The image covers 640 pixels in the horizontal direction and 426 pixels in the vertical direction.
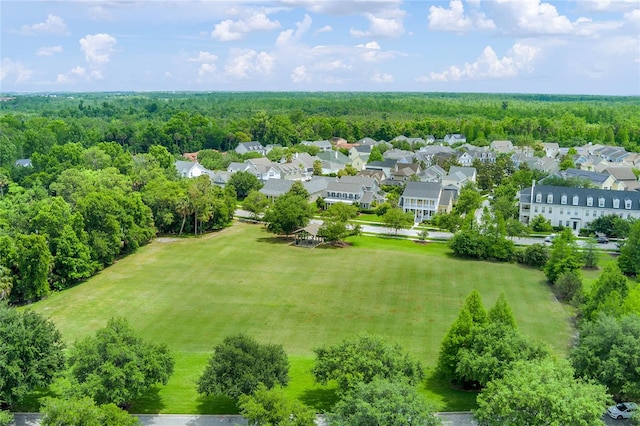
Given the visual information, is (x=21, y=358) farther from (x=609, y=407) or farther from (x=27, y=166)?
(x=27, y=166)

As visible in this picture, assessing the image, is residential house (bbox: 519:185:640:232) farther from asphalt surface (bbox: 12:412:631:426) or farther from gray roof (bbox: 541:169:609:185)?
asphalt surface (bbox: 12:412:631:426)

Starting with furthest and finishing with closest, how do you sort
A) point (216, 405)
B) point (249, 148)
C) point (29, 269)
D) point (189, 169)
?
point (249, 148)
point (189, 169)
point (29, 269)
point (216, 405)

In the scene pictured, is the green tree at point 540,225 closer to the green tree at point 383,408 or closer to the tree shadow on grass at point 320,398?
the tree shadow on grass at point 320,398

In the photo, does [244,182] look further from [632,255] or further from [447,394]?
[447,394]

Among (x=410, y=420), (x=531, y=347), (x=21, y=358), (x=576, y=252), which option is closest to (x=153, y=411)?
(x=21, y=358)

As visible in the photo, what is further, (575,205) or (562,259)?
(575,205)

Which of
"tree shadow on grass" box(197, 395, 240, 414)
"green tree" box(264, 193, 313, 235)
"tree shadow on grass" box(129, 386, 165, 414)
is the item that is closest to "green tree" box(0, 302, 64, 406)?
"tree shadow on grass" box(129, 386, 165, 414)

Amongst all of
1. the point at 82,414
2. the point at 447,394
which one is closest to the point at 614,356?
the point at 447,394

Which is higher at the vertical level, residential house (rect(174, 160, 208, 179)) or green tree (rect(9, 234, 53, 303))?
residential house (rect(174, 160, 208, 179))
